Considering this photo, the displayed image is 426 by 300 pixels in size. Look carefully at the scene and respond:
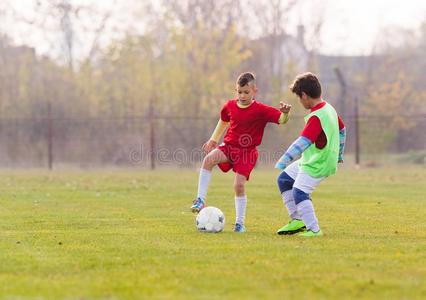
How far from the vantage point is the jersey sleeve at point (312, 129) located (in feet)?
28.3

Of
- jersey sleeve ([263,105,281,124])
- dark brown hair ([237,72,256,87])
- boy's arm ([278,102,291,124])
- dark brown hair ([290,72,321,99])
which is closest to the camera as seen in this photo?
dark brown hair ([290,72,321,99])

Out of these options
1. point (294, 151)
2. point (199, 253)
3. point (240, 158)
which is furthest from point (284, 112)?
point (199, 253)

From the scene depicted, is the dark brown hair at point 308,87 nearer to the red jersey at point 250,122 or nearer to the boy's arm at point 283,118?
the boy's arm at point 283,118

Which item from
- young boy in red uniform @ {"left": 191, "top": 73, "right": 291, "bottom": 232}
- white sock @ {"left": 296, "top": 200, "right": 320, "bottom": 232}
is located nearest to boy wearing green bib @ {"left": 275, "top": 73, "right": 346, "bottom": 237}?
white sock @ {"left": 296, "top": 200, "right": 320, "bottom": 232}

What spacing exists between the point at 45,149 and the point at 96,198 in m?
19.1

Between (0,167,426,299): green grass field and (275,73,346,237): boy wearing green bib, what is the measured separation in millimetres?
303

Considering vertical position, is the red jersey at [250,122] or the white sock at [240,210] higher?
the red jersey at [250,122]

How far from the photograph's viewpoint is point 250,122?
31.9 feet

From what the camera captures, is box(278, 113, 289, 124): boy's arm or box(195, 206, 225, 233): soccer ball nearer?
box(195, 206, 225, 233): soccer ball

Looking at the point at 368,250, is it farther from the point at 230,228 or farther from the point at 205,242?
the point at 230,228

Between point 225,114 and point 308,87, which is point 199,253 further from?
point 225,114

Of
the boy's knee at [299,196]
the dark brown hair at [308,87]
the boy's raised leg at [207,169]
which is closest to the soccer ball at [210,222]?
the boy's raised leg at [207,169]

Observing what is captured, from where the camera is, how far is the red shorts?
9.56 meters

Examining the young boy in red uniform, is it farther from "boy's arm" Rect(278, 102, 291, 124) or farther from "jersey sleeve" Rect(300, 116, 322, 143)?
"jersey sleeve" Rect(300, 116, 322, 143)
